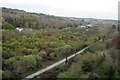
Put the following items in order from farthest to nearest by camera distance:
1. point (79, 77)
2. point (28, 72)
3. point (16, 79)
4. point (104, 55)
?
point (28, 72) < point (16, 79) < point (104, 55) < point (79, 77)

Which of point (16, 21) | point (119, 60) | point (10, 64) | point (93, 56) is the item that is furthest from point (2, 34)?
point (16, 21)

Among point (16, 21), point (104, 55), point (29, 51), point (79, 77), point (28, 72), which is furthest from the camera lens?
point (16, 21)

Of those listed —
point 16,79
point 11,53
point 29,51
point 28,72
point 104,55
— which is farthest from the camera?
point 29,51

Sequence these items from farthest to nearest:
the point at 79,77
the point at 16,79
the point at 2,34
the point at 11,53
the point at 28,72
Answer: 1. the point at 2,34
2. the point at 11,53
3. the point at 28,72
4. the point at 16,79
5. the point at 79,77

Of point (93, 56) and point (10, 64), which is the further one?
point (10, 64)

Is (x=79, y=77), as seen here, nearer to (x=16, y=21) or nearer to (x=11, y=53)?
(x=11, y=53)

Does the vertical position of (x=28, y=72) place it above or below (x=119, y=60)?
below

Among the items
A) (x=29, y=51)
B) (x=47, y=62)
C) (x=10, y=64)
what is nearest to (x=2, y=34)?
(x=29, y=51)

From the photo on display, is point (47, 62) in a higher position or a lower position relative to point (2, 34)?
lower

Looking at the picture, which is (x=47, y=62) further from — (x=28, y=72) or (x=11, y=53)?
(x=28, y=72)
